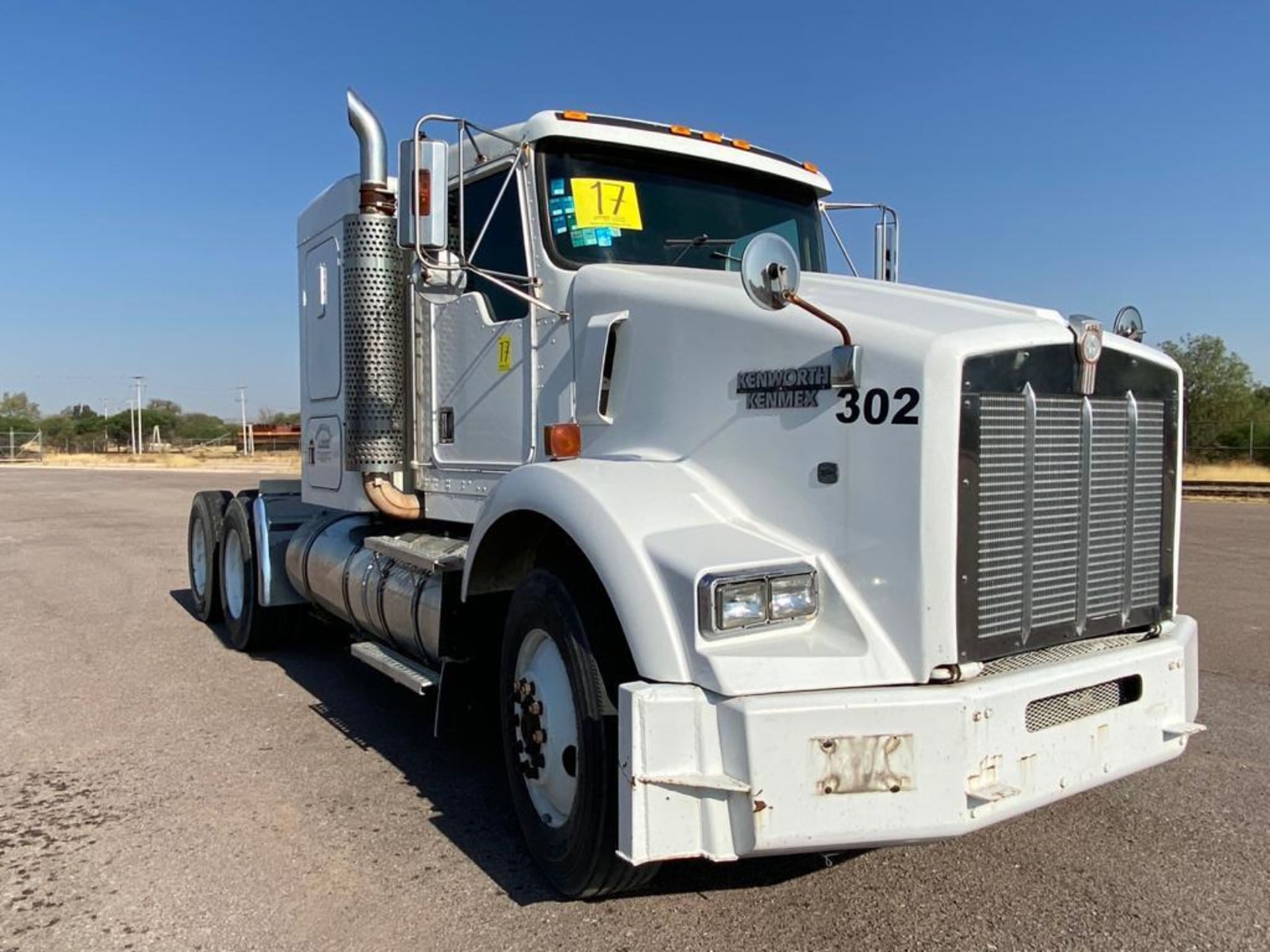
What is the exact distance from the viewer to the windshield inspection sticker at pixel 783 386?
10.4 ft

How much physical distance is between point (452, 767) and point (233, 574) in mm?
3808

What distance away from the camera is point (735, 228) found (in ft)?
15.4

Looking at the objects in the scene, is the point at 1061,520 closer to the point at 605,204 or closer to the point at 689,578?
the point at 689,578

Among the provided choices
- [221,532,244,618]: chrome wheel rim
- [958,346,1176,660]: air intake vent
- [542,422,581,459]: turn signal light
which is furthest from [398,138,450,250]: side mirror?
[221,532,244,618]: chrome wheel rim

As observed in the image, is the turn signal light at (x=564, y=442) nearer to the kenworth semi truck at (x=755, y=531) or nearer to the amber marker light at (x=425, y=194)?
the kenworth semi truck at (x=755, y=531)

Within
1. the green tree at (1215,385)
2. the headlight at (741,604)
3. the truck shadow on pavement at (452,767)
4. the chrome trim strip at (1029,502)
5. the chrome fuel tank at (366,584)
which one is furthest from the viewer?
the green tree at (1215,385)

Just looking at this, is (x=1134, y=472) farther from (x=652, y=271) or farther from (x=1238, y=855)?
(x=652, y=271)

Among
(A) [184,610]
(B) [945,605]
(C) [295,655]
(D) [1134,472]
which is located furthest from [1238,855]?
(A) [184,610]

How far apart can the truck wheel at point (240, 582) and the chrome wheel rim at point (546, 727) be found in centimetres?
414

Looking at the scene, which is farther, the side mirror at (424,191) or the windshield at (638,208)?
the windshield at (638,208)

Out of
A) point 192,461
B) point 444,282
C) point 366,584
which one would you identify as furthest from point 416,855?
point 192,461

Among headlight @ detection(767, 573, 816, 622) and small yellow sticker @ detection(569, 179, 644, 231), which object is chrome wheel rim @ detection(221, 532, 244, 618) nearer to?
small yellow sticker @ detection(569, 179, 644, 231)

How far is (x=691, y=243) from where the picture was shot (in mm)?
4449

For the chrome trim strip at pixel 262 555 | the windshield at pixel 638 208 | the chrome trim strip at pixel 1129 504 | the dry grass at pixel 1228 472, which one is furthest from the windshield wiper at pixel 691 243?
the dry grass at pixel 1228 472
